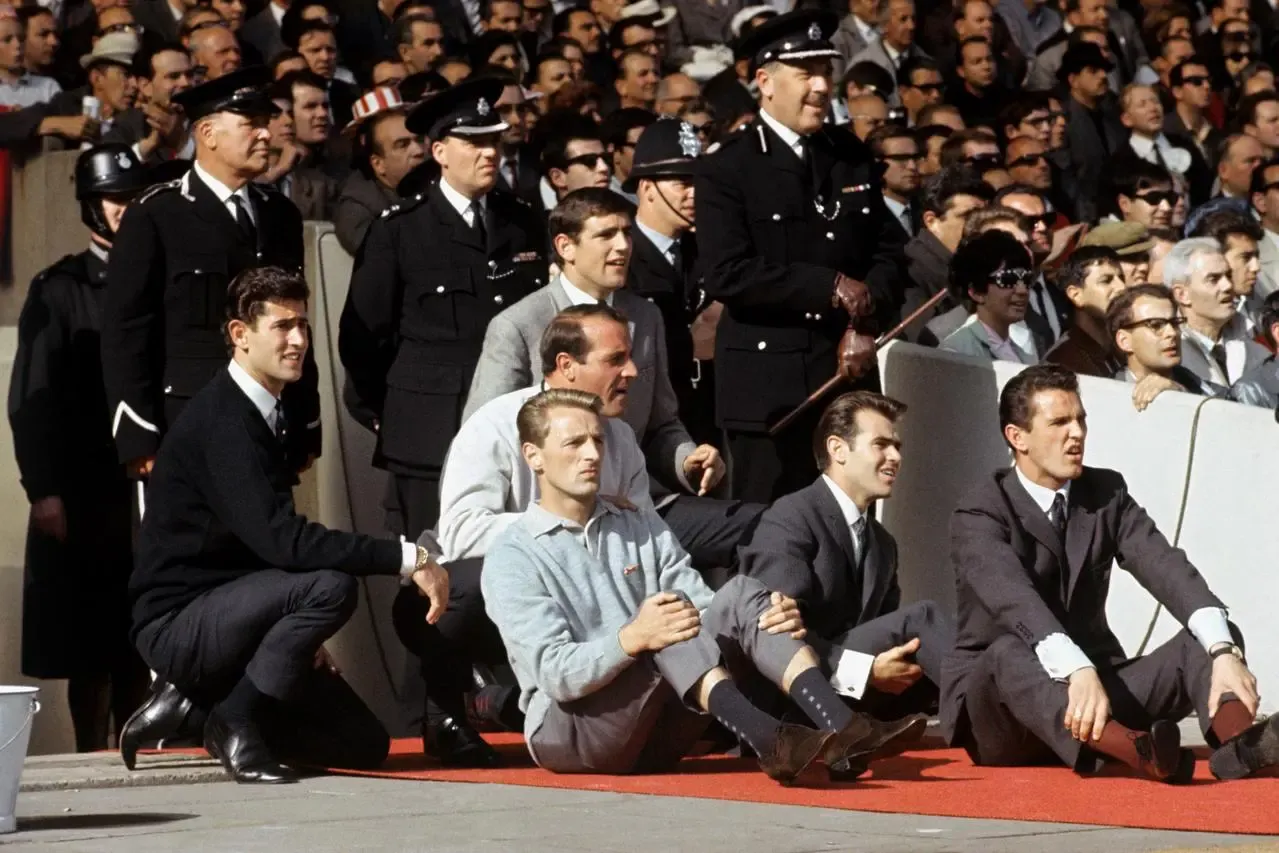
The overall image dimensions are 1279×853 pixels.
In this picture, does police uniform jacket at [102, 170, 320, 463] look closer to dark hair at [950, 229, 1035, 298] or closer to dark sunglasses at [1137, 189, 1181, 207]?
dark hair at [950, 229, 1035, 298]

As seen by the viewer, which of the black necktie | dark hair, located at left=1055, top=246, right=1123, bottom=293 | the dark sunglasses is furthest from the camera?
the dark sunglasses

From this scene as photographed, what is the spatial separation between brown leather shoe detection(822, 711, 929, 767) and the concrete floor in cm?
41

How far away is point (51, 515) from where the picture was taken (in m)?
8.57

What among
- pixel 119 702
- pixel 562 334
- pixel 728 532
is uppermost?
pixel 562 334

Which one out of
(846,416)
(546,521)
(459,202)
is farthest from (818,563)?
(459,202)

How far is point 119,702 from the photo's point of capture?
29.0 feet

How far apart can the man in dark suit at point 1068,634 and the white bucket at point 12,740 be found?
2644mm

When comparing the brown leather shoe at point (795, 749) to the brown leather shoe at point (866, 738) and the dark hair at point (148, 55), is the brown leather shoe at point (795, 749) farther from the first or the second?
the dark hair at point (148, 55)

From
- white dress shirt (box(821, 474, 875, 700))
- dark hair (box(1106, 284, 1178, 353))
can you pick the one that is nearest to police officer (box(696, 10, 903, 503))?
dark hair (box(1106, 284, 1178, 353))

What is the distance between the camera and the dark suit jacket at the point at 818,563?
24.4 feet

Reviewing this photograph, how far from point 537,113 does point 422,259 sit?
404 centimetres

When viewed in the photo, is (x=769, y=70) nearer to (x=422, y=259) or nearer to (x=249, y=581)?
Result: (x=422, y=259)

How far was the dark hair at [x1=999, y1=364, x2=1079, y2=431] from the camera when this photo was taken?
7297mm

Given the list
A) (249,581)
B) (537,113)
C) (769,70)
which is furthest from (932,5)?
(249,581)
